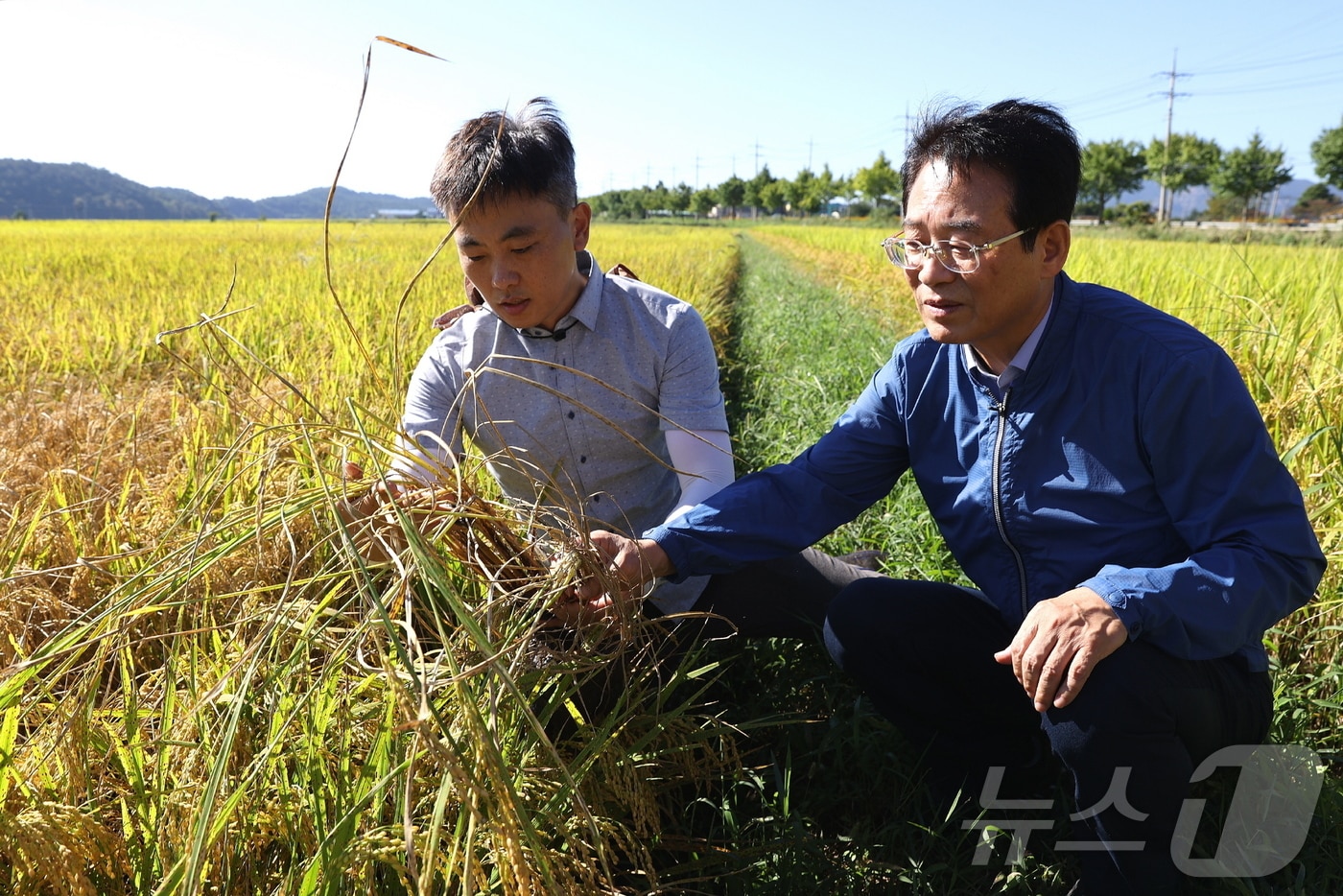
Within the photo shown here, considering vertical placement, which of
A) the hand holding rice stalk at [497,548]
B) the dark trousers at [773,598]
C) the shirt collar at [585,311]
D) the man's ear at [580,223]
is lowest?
the dark trousers at [773,598]

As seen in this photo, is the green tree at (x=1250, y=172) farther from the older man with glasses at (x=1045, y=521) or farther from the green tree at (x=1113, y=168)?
the older man with glasses at (x=1045, y=521)

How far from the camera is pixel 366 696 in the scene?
140 cm

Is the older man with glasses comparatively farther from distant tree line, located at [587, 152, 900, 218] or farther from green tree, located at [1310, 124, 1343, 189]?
distant tree line, located at [587, 152, 900, 218]

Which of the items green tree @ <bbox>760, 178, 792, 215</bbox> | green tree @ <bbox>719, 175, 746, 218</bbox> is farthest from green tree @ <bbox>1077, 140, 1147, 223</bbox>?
green tree @ <bbox>719, 175, 746, 218</bbox>

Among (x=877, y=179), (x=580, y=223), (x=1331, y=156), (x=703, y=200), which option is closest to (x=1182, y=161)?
(x=1331, y=156)

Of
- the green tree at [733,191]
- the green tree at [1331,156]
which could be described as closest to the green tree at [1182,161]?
the green tree at [1331,156]

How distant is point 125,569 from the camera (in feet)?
6.21

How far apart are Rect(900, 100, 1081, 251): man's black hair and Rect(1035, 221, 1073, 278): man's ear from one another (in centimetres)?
1

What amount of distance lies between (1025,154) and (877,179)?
6765 centimetres

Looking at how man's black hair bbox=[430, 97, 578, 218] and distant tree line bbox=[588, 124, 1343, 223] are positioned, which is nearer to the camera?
man's black hair bbox=[430, 97, 578, 218]

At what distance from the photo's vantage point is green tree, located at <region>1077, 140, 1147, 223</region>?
51.6 m

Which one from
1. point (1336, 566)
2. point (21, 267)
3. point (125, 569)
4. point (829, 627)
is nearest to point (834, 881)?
point (829, 627)

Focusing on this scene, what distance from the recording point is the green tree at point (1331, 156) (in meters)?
40.8

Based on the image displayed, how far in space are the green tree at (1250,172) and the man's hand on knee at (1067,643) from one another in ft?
180
